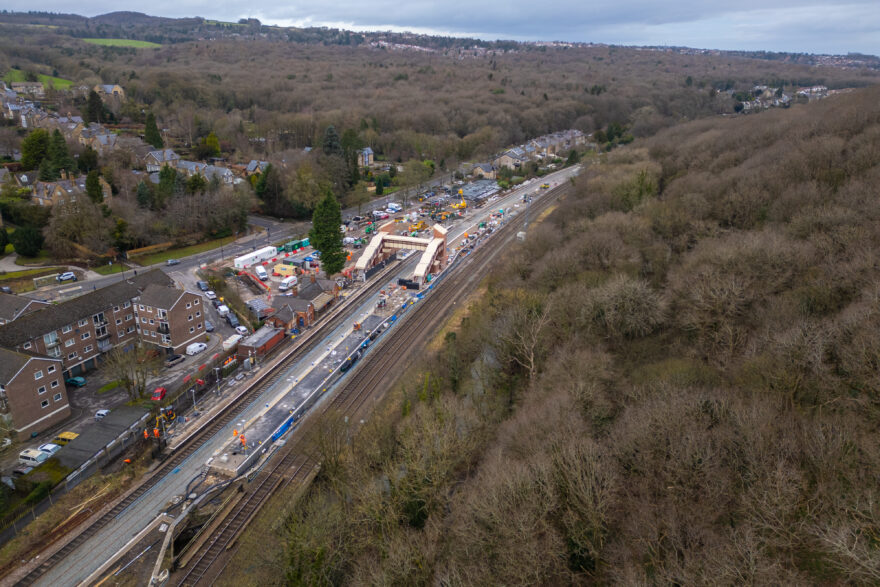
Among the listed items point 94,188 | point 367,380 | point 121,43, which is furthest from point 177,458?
point 121,43

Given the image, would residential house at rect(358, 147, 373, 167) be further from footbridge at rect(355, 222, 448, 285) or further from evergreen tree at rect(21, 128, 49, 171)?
evergreen tree at rect(21, 128, 49, 171)

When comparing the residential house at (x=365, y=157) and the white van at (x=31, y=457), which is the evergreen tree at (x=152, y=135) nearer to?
the residential house at (x=365, y=157)

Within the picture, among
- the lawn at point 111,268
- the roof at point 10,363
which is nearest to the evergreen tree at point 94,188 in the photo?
the lawn at point 111,268

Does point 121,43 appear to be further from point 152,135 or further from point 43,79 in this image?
point 152,135

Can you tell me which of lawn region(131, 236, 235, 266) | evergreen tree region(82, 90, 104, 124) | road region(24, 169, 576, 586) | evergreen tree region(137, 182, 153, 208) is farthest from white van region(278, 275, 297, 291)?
evergreen tree region(82, 90, 104, 124)

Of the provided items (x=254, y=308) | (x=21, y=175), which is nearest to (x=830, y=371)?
(x=254, y=308)

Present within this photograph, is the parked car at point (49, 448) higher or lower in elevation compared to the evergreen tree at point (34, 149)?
lower
